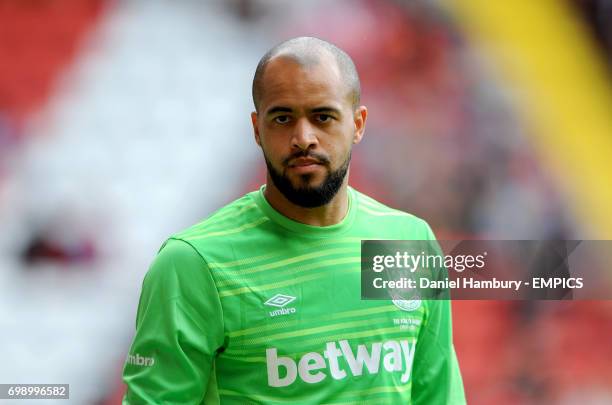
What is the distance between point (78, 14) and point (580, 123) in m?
1.65

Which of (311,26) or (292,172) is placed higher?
(311,26)

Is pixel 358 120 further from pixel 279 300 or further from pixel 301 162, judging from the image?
pixel 279 300

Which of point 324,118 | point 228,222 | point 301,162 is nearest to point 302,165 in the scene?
point 301,162

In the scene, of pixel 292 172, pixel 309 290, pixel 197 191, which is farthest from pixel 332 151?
pixel 197 191

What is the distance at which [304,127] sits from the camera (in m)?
1.84

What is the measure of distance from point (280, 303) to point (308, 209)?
0.21 m

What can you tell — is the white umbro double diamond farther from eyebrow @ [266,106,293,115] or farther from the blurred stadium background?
the blurred stadium background

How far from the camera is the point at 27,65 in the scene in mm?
2799

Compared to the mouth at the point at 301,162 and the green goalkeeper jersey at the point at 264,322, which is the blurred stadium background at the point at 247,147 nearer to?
the green goalkeeper jersey at the point at 264,322

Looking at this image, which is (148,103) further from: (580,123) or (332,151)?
(580,123)

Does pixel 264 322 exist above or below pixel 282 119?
below

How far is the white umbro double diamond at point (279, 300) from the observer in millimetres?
1851

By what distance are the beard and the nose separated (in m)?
0.02
